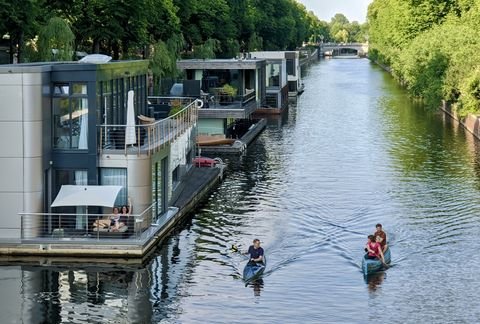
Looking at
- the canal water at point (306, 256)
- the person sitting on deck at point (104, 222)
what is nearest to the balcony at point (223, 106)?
the canal water at point (306, 256)

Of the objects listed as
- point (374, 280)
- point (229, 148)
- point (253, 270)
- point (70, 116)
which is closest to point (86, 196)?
point (70, 116)

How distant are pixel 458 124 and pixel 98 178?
58.7 meters

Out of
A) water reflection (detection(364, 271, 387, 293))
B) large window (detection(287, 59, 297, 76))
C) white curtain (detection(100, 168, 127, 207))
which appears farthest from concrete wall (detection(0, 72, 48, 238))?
large window (detection(287, 59, 297, 76))

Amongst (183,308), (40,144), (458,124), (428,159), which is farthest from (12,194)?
(458,124)

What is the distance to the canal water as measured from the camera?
113 ft

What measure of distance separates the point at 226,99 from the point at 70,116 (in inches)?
1473

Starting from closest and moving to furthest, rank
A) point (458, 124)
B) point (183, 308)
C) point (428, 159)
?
point (183, 308)
point (428, 159)
point (458, 124)

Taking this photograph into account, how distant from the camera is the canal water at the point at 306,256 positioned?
1359 inches

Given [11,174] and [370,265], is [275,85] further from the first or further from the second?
[370,265]

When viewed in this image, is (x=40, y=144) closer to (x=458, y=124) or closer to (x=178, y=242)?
(x=178, y=242)

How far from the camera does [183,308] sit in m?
34.8

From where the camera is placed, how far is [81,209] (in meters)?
42.4

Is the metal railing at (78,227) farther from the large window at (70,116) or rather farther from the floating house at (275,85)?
the floating house at (275,85)

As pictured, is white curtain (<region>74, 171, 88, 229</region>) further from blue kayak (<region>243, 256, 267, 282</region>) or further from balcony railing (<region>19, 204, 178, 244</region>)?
blue kayak (<region>243, 256, 267, 282</region>)
